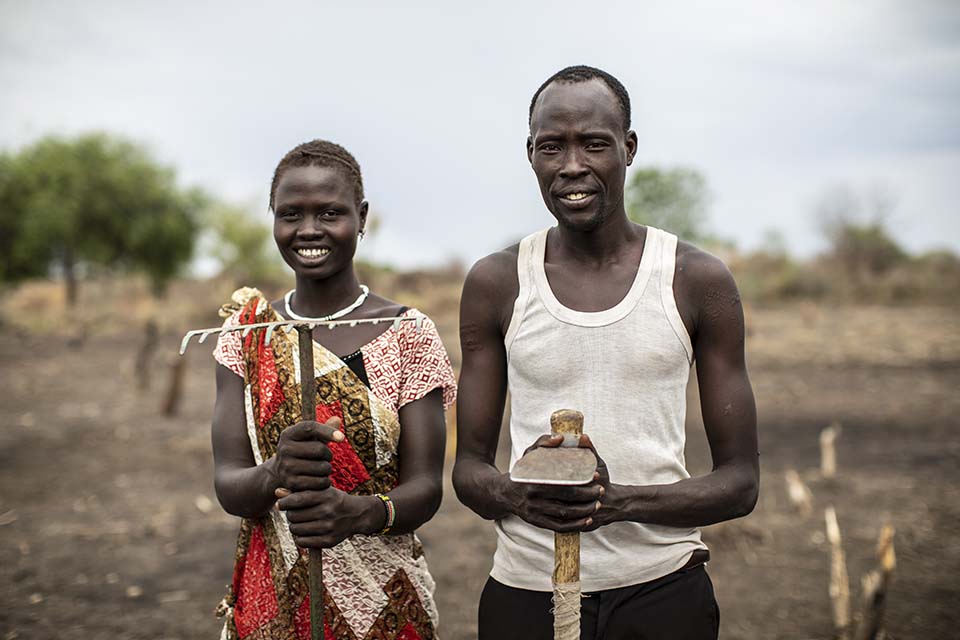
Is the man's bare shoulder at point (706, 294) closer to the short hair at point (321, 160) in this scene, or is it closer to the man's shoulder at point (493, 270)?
the man's shoulder at point (493, 270)

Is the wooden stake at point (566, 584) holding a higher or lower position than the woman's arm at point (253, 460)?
lower

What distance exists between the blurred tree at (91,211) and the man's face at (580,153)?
2811 cm

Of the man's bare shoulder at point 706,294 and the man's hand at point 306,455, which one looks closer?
the man's hand at point 306,455

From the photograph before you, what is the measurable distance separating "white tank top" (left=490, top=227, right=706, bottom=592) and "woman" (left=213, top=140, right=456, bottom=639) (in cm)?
28

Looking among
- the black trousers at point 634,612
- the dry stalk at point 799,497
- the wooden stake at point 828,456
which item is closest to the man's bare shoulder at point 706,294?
the black trousers at point 634,612

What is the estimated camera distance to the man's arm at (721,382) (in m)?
1.97

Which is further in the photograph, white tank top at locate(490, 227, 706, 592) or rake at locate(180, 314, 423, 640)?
white tank top at locate(490, 227, 706, 592)

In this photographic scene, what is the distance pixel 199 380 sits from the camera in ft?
47.9

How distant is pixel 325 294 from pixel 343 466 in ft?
1.45

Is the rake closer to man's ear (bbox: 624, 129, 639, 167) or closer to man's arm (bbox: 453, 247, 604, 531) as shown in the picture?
man's arm (bbox: 453, 247, 604, 531)

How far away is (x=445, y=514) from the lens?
7180 mm

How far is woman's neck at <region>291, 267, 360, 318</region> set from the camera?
2238mm

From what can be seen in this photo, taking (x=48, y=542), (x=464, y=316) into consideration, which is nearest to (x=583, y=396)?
(x=464, y=316)

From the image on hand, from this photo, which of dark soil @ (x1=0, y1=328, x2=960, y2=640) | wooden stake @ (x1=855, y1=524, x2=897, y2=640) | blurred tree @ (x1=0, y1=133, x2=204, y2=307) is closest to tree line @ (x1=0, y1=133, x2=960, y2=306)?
blurred tree @ (x1=0, y1=133, x2=204, y2=307)
